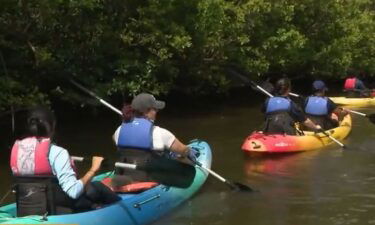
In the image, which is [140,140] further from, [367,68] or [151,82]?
[367,68]

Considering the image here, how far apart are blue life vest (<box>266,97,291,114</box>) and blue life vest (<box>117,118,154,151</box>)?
426cm

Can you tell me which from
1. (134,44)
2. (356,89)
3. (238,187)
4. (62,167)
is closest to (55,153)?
(62,167)

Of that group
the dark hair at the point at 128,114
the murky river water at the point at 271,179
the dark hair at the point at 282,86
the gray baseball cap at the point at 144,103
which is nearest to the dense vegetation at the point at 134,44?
the murky river water at the point at 271,179

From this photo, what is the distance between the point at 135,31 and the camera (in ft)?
41.2

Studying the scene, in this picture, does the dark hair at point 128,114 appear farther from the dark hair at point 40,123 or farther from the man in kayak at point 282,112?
the man in kayak at point 282,112

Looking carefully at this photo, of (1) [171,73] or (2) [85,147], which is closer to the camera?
(2) [85,147]

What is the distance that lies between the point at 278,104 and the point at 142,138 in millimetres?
4365

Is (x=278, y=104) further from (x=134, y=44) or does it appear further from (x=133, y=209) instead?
(x=133, y=209)

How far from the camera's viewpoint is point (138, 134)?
6930 mm

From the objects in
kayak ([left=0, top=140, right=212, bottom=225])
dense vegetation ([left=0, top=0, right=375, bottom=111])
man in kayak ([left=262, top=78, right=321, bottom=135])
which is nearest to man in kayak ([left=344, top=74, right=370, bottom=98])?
dense vegetation ([left=0, top=0, right=375, bottom=111])

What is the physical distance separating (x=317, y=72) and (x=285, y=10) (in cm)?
538

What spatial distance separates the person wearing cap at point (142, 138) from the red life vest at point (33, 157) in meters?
1.73

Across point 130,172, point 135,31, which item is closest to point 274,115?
point 135,31

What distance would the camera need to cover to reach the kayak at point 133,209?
18.0 feet
